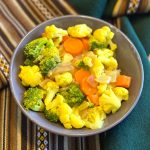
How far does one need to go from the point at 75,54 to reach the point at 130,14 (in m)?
0.32

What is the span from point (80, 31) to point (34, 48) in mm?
136

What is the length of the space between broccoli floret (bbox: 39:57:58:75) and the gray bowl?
0.23ft

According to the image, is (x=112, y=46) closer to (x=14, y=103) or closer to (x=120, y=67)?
(x=120, y=67)

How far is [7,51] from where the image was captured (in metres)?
0.97

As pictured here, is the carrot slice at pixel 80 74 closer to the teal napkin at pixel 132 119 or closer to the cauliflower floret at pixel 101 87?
the cauliflower floret at pixel 101 87

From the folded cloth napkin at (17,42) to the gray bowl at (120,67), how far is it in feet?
0.22

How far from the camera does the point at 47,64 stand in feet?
2.77

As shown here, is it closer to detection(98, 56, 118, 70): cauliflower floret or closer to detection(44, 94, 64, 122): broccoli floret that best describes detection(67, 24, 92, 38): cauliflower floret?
detection(98, 56, 118, 70): cauliflower floret

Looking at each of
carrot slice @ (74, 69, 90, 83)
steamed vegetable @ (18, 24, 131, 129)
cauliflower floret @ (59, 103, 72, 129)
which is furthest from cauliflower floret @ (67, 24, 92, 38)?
cauliflower floret @ (59, 103, 72, 129)

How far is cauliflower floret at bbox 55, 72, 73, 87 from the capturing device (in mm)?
836

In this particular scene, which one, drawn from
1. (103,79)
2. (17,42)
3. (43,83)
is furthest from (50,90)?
(17,42)

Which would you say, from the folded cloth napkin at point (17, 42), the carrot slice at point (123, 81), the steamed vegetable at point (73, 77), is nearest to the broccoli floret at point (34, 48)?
the steamed vegetable at point (73, 77)

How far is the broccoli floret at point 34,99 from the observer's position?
814 millimetres

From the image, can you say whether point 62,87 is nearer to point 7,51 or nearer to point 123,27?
point 7,51
